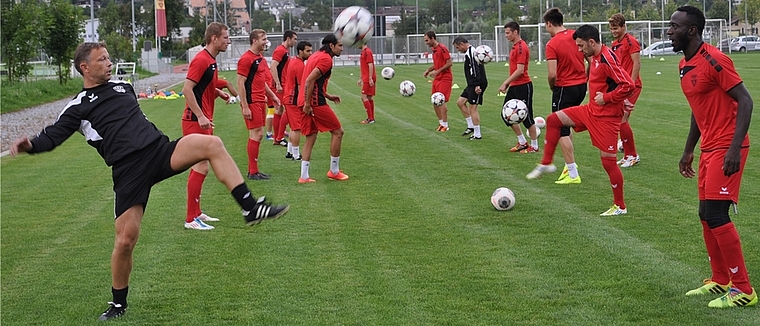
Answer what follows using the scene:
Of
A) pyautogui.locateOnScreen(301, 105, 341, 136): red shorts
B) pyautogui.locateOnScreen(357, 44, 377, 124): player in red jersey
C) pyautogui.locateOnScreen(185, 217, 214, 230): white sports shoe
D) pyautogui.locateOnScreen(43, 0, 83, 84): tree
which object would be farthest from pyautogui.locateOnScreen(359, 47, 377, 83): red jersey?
pyautogui.locateOnScreen(43, 0, 83, 84): tree

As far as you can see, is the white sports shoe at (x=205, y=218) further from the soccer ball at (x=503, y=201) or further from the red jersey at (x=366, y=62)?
the red jersey at (x=366, y=62)

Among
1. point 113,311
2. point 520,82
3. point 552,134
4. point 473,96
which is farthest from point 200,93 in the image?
point 473,96

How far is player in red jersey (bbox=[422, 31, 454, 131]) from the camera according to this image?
18359 mm

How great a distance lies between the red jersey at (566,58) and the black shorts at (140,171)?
6683 mm

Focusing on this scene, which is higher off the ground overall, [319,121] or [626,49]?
[626,49]

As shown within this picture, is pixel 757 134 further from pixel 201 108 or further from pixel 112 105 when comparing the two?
pixel 112 105

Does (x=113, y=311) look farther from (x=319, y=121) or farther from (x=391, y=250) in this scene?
(x=319, y=121)

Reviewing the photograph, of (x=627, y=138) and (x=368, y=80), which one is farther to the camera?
(x=368, y=80)

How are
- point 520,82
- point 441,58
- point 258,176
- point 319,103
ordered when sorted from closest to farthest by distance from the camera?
point 319,103 → point 258,176 → point 520,82 → point 441,58

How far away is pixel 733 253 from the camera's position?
5738 millimetres

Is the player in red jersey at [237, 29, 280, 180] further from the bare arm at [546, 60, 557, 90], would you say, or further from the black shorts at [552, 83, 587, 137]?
the black shorts at [552, 83, 587, 137]

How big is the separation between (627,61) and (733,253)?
7096mm

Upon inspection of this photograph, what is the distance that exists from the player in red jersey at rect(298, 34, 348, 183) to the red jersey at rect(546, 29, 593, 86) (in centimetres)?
284

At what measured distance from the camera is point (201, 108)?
9.27 meters
